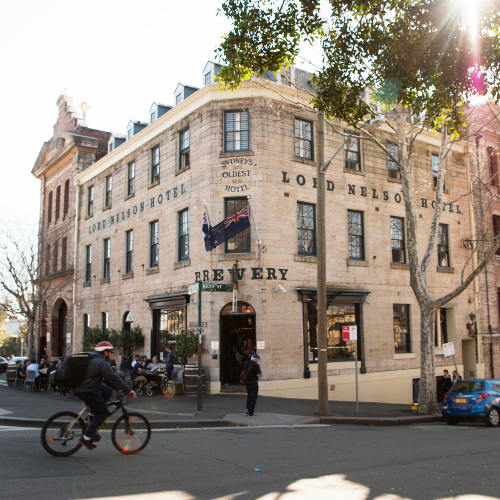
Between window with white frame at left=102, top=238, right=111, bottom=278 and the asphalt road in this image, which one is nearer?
the asphalt road

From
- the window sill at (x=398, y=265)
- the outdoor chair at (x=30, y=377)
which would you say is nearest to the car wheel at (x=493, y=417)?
the window sill at (x=398, y=265)

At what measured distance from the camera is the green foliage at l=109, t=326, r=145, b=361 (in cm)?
2312

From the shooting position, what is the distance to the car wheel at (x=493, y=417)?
14812mm

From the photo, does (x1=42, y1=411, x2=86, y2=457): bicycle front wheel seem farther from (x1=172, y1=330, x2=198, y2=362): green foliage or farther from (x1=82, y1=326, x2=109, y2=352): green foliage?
(x1=82, y1=326, x2=109, y2=352): green foliage

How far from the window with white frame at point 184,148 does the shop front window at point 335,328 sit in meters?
7.74

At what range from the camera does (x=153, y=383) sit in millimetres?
18797

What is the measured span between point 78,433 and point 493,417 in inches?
475

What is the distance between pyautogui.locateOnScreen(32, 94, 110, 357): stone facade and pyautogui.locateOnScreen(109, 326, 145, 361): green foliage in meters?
7.74

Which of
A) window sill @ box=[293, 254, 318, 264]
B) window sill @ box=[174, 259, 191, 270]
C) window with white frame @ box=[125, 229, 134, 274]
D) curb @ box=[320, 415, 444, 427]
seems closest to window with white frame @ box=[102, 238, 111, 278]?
window with white frame @ box=[125, 229, 134, 274]

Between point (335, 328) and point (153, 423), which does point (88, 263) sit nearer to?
point (335, 328)

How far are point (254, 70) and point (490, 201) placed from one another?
68.9 ft

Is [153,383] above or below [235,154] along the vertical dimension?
below

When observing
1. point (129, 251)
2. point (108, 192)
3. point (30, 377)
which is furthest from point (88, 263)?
point (30, 377)

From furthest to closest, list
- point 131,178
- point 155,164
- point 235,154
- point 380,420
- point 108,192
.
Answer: point 108,192 → point 131,178 → point 155,164 → point 235,154 → point 380,420
